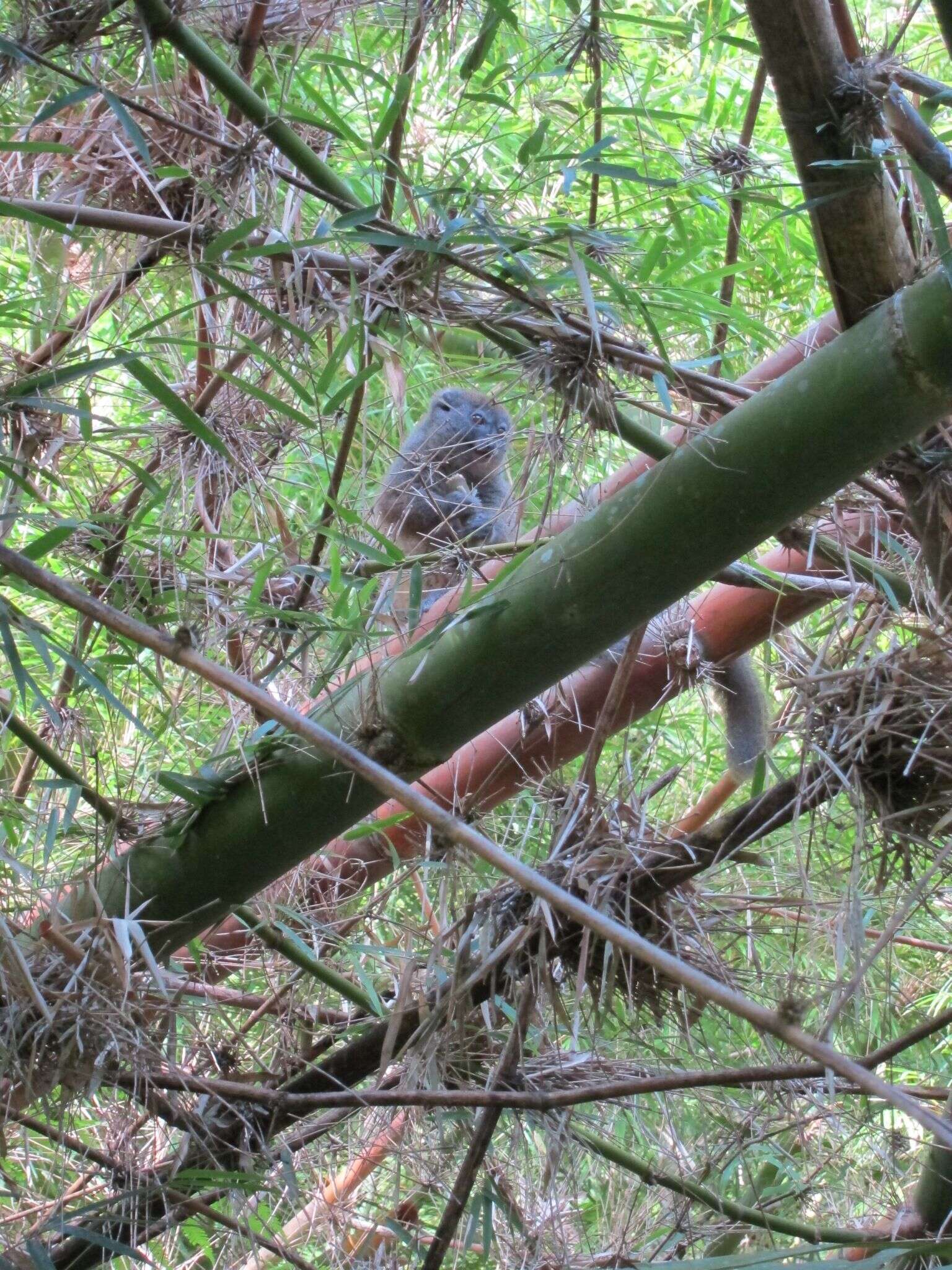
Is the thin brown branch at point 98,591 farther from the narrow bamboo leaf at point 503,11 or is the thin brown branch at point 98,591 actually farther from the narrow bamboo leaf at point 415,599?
the narrow bamboo leaf at point 503,11

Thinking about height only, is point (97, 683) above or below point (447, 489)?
below

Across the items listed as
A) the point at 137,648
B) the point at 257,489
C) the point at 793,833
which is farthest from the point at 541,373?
the point at 257,489

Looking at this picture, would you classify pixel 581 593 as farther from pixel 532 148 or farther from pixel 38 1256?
pixel 38 1256

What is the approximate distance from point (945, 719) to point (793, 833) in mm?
108

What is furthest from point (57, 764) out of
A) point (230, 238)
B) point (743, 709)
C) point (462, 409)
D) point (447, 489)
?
point (462, 409)

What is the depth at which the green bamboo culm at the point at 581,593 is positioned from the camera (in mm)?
536

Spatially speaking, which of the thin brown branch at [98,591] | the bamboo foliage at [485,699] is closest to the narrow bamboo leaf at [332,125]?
the bamboo foliage at [485,699]

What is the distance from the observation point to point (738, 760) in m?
1.51

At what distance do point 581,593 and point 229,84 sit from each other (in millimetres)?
354

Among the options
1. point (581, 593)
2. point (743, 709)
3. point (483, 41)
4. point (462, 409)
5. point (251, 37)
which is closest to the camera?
point (581, 593)

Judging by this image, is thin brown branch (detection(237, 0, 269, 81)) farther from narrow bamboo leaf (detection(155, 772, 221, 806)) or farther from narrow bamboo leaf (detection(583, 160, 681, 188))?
narrow bamboo leaf (detection(155, 772, 221, 806))

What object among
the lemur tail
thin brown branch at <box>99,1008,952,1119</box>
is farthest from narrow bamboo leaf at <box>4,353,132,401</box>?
the lemur tail

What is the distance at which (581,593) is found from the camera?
0.59m

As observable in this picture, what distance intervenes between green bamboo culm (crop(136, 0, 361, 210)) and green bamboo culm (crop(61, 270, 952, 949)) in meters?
0.27
